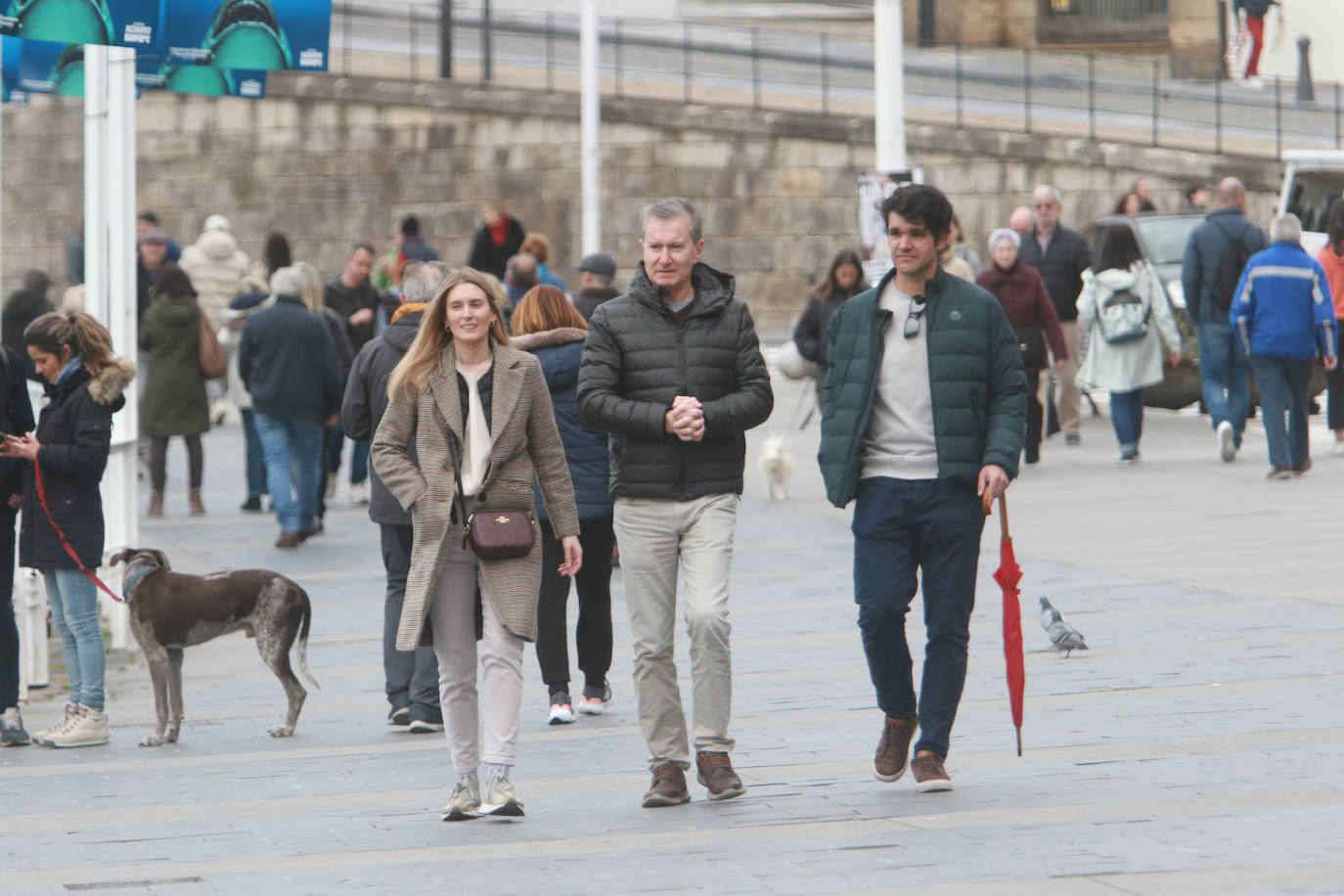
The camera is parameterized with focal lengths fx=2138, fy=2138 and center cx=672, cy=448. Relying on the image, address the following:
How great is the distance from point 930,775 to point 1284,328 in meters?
8.64

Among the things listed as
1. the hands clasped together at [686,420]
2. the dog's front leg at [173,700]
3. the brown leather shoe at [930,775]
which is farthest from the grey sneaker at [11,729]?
the brown leather shoe at [930,775]

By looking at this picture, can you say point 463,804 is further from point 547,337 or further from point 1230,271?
point 1230,271

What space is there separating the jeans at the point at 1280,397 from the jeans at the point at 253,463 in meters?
6.98

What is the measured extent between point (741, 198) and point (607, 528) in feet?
67.4

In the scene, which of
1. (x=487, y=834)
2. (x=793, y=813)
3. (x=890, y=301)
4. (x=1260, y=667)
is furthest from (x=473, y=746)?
(x=1260, y=667)

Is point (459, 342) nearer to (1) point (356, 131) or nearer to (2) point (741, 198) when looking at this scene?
(2) point (741, 198)

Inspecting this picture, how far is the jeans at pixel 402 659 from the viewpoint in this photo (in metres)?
8.30

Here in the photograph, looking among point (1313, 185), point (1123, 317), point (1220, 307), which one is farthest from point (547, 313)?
point (1313, 185)

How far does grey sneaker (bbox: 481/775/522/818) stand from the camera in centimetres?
639

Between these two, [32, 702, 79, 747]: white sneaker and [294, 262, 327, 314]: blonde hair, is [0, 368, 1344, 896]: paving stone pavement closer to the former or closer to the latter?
[32, 702, 79, 747]: white sneaker

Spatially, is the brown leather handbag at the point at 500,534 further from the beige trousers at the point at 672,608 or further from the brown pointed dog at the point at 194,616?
the brown pointed dog at the point at 194,616

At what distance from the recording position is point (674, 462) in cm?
652

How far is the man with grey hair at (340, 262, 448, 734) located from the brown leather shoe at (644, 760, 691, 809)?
196 centimetres

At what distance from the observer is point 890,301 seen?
6578 mm
